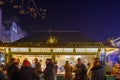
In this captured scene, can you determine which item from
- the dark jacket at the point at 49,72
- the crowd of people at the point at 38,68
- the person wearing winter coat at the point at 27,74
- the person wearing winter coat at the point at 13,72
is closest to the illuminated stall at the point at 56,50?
the crowd of people at the point at 38,68

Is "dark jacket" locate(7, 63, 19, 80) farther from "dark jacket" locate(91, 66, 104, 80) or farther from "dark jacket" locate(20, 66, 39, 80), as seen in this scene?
"dark jacket" locate(91, 66, 104, 80)

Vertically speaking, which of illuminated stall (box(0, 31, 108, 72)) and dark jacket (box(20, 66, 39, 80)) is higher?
illuminated stall (box(0, 31, 108, 72))

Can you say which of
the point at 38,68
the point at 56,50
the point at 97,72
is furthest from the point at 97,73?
the point at 56,50

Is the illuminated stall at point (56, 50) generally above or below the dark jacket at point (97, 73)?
above

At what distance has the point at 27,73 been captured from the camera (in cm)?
1361

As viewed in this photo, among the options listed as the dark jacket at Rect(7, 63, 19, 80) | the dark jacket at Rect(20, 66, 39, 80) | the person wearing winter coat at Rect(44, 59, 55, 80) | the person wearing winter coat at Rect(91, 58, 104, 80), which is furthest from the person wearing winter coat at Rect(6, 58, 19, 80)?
the person wearing winter coat at Rect(44, 59, 55, 80)

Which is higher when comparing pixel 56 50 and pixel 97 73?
pixel 56 50

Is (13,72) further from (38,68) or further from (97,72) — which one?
(38,68)

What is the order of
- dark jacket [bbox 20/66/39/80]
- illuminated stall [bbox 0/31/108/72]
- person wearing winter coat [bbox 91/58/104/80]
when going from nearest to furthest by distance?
1. dark jacket [bbox 20/66/39/80]
2. person wearing winter coat [bbox 91/58/104/80]
3. illuminated stall [bbox 0/31/108/72]

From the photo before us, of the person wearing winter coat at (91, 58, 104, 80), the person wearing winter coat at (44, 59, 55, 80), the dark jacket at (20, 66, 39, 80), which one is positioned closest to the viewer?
the dark jacket at (20, 66, 39, 80)

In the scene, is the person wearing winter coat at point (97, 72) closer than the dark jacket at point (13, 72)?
No

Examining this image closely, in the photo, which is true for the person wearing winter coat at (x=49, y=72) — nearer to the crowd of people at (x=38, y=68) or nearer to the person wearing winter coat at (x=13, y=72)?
the crowd of people at (x=38, y=68)

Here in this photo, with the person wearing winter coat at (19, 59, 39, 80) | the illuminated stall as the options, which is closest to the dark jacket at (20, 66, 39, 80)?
the person wearing winter coat at (19, 59, 39, 80)

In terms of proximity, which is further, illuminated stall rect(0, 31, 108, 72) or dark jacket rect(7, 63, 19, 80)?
illuminated stall rect(0, 31, 108, 72)
